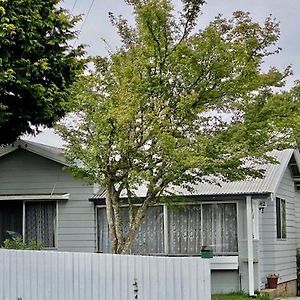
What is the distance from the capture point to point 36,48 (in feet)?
53.2

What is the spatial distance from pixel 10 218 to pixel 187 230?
5075 mm

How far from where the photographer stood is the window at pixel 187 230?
16422 millimetres

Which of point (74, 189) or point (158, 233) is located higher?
point (74, 189)

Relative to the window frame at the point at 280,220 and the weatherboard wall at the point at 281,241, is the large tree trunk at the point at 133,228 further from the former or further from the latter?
the window frame at the point at 280,220

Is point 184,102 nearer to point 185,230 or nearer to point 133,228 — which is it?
point 133,228

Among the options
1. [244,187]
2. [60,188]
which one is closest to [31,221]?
[60,188]

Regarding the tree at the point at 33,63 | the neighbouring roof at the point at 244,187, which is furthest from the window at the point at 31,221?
the neighbouring roof at the point at 244,187

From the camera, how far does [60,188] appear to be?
57.8 feet

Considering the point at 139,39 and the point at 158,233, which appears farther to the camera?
the point at 158,233

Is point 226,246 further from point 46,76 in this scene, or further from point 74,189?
point 46,76

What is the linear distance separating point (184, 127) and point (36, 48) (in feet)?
16.3

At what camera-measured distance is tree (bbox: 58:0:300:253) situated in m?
12.9

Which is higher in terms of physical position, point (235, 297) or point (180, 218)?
point (180, 218)

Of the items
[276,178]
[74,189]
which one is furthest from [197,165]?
[74,189]
